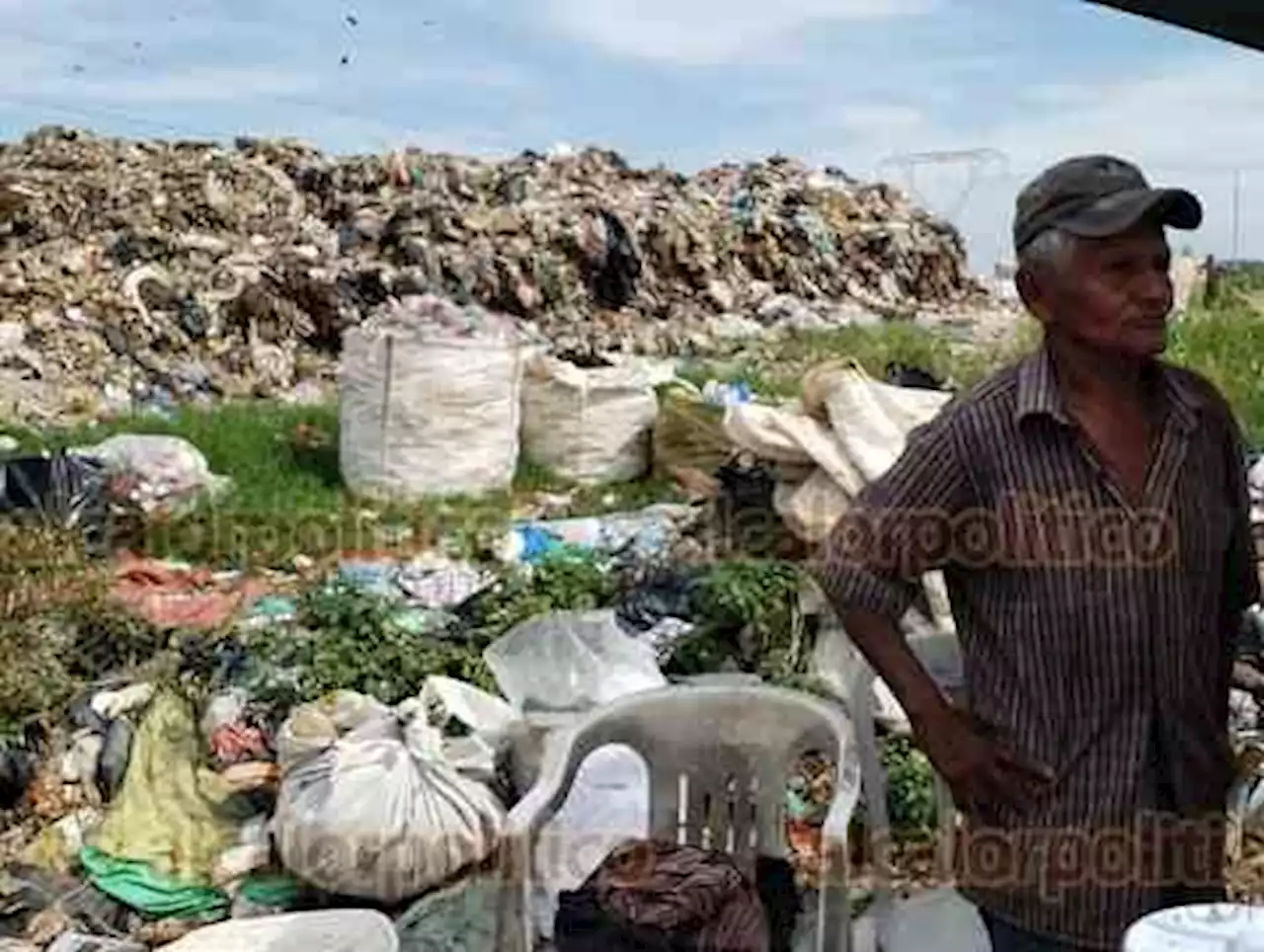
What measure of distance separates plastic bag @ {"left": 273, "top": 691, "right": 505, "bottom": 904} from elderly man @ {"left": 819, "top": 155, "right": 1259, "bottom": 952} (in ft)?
6.19

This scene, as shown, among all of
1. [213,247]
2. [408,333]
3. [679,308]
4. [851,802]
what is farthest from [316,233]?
[851,802]

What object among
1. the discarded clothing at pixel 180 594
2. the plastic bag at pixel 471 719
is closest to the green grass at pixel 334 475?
the discarded clothing at pixel 180 594

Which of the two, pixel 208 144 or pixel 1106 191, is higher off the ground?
pixel 208 144

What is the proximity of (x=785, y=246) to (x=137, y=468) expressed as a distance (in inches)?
507

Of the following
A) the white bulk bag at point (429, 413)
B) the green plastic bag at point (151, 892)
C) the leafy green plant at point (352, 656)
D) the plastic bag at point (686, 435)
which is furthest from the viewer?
the white bulk bag at point (429, 413)

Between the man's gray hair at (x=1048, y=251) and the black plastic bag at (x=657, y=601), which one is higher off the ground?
the man's gray hair at (x=1048, y=251)

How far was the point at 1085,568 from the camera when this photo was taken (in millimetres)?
1842

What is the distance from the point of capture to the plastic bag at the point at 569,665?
416cm

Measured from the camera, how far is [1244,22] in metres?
2.09

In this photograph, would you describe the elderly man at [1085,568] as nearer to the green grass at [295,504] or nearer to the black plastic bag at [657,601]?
the black plastic bag at [657,601]

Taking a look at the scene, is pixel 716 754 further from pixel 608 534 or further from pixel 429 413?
pixel 429 413

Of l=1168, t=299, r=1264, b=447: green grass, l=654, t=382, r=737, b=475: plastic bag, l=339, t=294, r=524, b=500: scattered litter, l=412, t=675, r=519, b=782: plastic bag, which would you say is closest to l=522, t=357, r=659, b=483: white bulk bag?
l=654, t=382, r=737, b=475: plastic bag

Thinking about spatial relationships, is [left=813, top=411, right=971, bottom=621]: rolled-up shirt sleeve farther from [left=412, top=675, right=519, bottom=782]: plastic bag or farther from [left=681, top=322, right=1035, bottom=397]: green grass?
[left=681, top=322, right=1035, bottom=397]: green grass

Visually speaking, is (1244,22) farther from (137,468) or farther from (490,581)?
(137,468)
